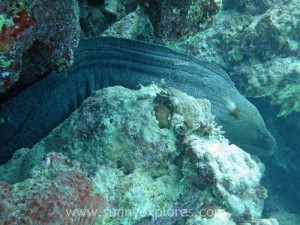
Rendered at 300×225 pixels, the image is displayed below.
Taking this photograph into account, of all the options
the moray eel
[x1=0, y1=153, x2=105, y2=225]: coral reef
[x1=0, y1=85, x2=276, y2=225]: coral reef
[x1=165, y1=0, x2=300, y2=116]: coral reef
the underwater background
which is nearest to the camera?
[x1=0, y1=153, x2=105, y2=225]: coral reef

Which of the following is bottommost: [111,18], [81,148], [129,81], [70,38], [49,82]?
[81,148]

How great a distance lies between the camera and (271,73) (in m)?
6.12

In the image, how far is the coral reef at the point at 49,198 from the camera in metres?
2.16

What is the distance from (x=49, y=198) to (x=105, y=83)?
321 cm

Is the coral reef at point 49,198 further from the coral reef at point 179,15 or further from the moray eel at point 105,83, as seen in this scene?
the coral reef at point 179,15

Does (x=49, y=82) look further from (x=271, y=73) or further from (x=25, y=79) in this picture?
(x=271, y=73)

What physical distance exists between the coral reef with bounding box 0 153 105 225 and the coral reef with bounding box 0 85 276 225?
1.69ft

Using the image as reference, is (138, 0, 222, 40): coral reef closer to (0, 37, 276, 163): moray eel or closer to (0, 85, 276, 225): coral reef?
(0, 85, 276, 225): coral reef

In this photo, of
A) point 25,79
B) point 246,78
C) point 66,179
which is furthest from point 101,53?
point 246,78

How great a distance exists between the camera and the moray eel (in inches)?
173

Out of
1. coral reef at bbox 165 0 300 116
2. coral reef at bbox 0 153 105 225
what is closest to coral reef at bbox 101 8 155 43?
coral reef at bbox 165 0 300 116

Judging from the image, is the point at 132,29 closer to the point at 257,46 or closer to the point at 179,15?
the point at 179,15

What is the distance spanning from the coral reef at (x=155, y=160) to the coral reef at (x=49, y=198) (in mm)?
516

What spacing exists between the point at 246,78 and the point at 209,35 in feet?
4.27
